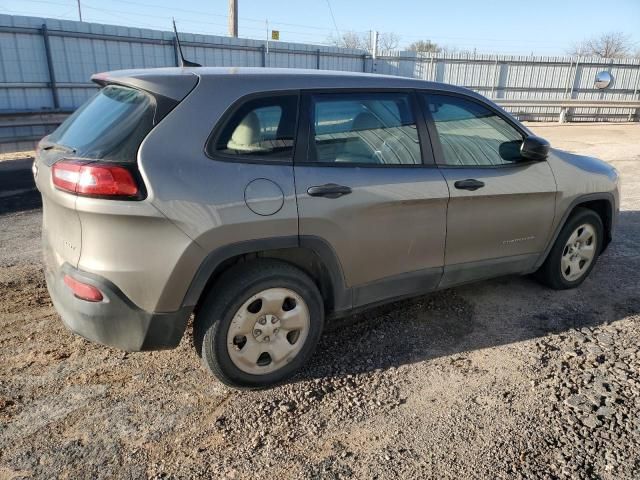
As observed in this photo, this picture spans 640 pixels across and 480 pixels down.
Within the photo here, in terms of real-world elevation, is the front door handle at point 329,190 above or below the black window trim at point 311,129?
below

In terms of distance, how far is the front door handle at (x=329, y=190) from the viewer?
2934mm

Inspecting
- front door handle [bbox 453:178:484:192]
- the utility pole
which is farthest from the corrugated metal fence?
front door handle [bbox 453:178:484:192]

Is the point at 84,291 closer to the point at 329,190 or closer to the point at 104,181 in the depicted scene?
the point at 104,181

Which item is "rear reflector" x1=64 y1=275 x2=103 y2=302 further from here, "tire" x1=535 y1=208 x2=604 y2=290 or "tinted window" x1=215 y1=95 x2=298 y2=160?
"tire" x1=535 y1=208 x2=604 y2=290

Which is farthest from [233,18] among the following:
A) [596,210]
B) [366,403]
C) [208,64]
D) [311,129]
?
[366,403]

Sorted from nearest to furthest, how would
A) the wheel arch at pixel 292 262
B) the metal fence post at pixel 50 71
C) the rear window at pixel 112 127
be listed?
the rear window at pixel 112 127, the wheel arch at pixel 292 262, the metal fence post at pixel 50 71

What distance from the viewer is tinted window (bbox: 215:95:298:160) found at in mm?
2793

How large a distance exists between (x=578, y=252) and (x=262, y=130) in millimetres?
3117

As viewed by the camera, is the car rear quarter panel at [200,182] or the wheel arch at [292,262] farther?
the wheel arch at [292,262]

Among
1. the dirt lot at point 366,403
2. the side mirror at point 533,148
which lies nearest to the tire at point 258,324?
the dirt lot at point 366,403

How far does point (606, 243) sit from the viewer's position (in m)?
4.79

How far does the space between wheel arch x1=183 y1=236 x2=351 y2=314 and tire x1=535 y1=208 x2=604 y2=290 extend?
2.10 m

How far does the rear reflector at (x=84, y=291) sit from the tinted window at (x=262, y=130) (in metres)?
0.96

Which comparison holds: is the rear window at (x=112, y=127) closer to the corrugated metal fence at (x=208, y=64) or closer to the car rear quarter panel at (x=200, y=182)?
the car rear quarter panel at (x=200, y=182)
